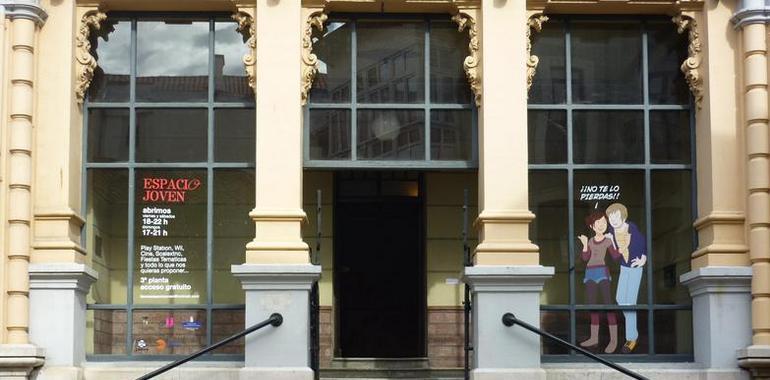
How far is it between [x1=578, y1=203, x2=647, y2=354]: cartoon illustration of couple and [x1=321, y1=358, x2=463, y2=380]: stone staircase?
240cm

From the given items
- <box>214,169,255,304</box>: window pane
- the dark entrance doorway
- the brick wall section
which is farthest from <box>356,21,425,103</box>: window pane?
the brick wall section

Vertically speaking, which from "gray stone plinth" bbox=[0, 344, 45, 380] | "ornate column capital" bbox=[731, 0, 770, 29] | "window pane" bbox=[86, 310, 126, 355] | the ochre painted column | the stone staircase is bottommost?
the stone staircase

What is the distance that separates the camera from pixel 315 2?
15719 mm

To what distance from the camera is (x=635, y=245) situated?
15.9 metres

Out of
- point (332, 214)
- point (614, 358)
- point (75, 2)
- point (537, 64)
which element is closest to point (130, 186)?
point (75, 2)

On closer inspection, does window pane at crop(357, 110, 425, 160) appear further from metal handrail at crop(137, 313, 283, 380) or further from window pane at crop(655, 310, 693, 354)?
window pane at crop(655, 310, 693, 354)

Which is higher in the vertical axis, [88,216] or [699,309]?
[88,216]

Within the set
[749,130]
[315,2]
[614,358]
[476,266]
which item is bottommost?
[614,358]

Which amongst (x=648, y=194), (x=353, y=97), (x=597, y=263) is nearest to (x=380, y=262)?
(x=353, y=97)

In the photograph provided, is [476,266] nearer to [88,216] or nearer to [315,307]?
[315,307]

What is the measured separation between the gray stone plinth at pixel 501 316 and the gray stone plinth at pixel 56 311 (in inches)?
172

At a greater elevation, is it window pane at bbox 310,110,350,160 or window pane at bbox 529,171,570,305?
window pane at bbox 310,110,350,160

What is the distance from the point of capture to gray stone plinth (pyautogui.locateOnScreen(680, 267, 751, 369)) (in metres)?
15.1

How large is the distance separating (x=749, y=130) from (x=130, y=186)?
709 centimetres
